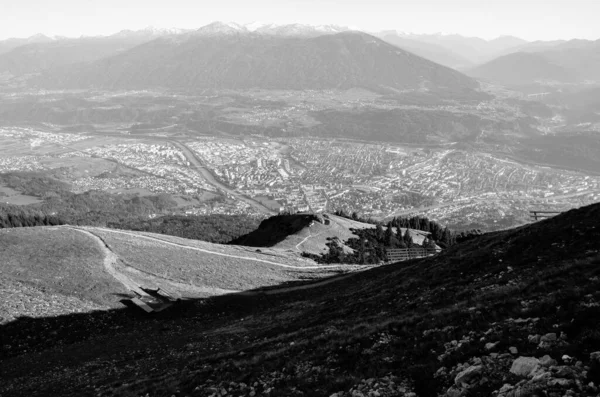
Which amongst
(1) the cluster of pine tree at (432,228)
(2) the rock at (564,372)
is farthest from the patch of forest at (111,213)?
(2) the rock at (564,372)

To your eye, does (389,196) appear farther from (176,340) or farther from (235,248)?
(176,340)

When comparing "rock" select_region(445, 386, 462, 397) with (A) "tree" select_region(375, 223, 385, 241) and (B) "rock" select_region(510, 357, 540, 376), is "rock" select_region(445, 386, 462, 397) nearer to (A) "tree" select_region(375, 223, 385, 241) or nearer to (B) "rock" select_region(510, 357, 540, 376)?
(B) "rock" select_region(510, 357, 540, 376)

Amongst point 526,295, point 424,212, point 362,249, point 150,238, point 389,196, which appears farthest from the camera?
point 389,196

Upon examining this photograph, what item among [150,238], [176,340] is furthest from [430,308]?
[150,238]

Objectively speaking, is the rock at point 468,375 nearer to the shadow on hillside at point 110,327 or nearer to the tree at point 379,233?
the shadow on hillside at point 110,327

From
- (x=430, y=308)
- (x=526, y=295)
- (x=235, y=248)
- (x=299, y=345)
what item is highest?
(x=526, y=295)

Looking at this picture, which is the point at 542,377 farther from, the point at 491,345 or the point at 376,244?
the point at 376,244
